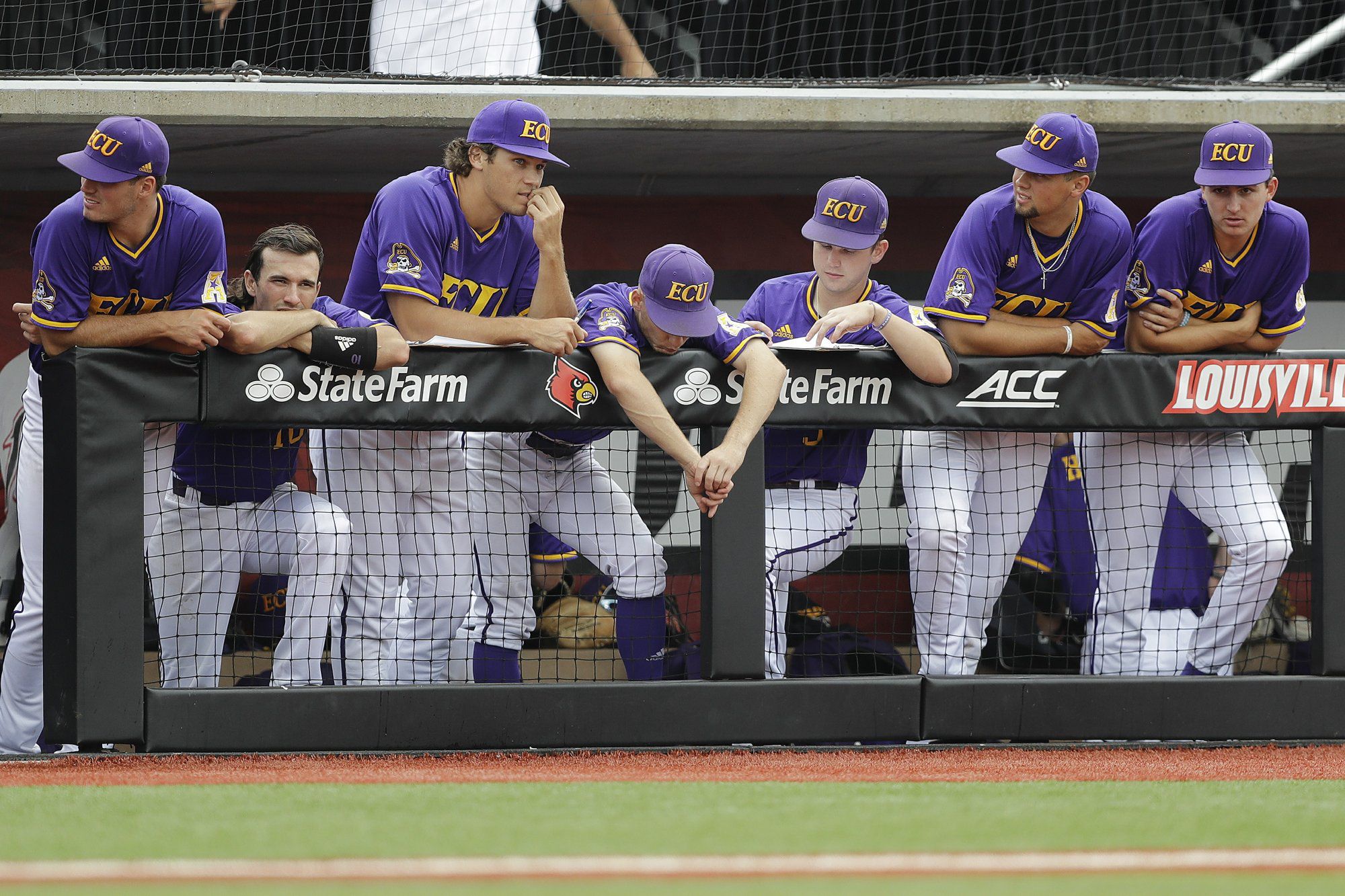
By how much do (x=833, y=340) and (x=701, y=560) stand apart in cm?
77

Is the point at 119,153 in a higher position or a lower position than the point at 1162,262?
higher

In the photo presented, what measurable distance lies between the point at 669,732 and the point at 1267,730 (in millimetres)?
1872

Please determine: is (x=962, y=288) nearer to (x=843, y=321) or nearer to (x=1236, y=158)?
(x=843, y=321)

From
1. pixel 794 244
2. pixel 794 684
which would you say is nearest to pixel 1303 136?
pixel 794 244

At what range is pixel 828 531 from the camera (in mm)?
4742

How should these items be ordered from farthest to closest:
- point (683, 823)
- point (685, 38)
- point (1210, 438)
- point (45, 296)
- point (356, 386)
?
point (685, 38) → point (1210, 438) → point (356, 386) → point (45, 296) → point (683, 823)

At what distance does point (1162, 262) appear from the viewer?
16.0 ft

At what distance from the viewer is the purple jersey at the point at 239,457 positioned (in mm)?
4465

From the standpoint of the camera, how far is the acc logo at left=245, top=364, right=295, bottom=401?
411 cm

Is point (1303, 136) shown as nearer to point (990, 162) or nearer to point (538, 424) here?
point (990, 162)

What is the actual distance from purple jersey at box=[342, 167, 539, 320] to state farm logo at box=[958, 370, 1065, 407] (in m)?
1.46

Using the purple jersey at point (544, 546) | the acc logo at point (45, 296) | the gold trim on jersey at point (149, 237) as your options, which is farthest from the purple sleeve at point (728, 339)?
the acc logo at point (45, 296)

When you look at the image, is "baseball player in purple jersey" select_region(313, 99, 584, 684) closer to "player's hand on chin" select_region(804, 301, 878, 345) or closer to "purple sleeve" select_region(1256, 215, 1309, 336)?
"player's hand on chin" select_region(804, 301, 878, 345)

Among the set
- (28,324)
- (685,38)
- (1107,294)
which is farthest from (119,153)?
(685,38)
